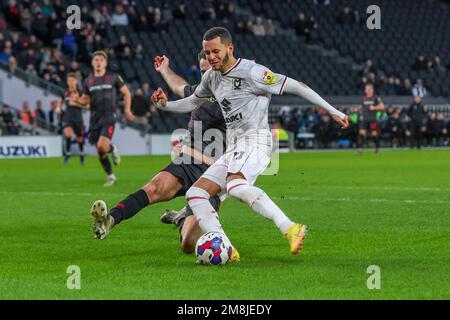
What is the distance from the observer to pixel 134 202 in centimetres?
1024

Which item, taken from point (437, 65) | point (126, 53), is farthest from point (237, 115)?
point (437, 65)

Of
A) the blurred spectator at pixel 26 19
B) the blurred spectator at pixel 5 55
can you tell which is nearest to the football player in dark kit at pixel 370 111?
the blurred spectator at pixel 5 55

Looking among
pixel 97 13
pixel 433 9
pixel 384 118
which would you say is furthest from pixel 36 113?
pixel 433 9

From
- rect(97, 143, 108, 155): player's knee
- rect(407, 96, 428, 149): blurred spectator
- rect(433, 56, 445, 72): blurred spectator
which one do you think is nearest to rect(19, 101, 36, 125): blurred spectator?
rect(407, 96, 428, 149): blurred spectator

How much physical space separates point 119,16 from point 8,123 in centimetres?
863

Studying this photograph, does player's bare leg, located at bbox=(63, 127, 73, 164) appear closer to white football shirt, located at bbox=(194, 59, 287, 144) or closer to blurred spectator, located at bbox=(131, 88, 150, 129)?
blurred spectator, located at bbox=(131, 88, 150, 129)

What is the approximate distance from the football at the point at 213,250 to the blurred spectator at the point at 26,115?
88.2 feet

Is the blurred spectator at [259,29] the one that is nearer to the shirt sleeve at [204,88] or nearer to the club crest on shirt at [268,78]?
the shirt sleeve at [204,88]

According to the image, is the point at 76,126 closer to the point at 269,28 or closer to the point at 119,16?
the point at 119,16

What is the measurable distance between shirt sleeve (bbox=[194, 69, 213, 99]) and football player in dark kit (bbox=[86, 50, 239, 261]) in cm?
70

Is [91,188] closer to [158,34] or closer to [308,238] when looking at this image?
[308,238]

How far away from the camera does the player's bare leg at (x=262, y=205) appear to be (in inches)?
348

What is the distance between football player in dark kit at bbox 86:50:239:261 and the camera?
10.1m

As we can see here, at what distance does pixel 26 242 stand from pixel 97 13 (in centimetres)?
2977
